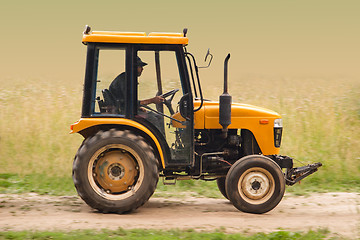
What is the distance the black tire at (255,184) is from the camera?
8.43 m

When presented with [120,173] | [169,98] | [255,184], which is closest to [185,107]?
[169,98]

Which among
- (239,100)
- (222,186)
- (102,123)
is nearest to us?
(102,123)

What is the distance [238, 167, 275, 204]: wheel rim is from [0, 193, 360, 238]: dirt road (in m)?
0.26

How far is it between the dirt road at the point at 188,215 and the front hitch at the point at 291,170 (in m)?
0.48

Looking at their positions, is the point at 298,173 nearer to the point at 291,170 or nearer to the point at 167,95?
the point at 291,170

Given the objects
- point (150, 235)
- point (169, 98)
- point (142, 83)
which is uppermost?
point (142, 83)

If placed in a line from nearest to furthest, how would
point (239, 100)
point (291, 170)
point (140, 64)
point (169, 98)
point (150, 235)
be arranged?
point (150, 235) < point (140, 64) < point (169, 98) < point (291, 170) < point (239, 100)

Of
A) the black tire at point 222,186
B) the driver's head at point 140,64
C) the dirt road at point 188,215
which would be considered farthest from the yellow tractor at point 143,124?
the black tire at point 222,186

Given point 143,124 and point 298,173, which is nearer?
point 143,124

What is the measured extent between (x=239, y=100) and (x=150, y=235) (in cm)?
907

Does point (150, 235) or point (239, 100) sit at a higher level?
point (239, 100)

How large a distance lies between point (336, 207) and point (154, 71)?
3625mm

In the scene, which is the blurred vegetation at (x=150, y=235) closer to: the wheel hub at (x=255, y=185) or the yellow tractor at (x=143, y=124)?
the yellow tractor at (x=143, y=124)

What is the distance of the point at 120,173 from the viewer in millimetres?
8383
